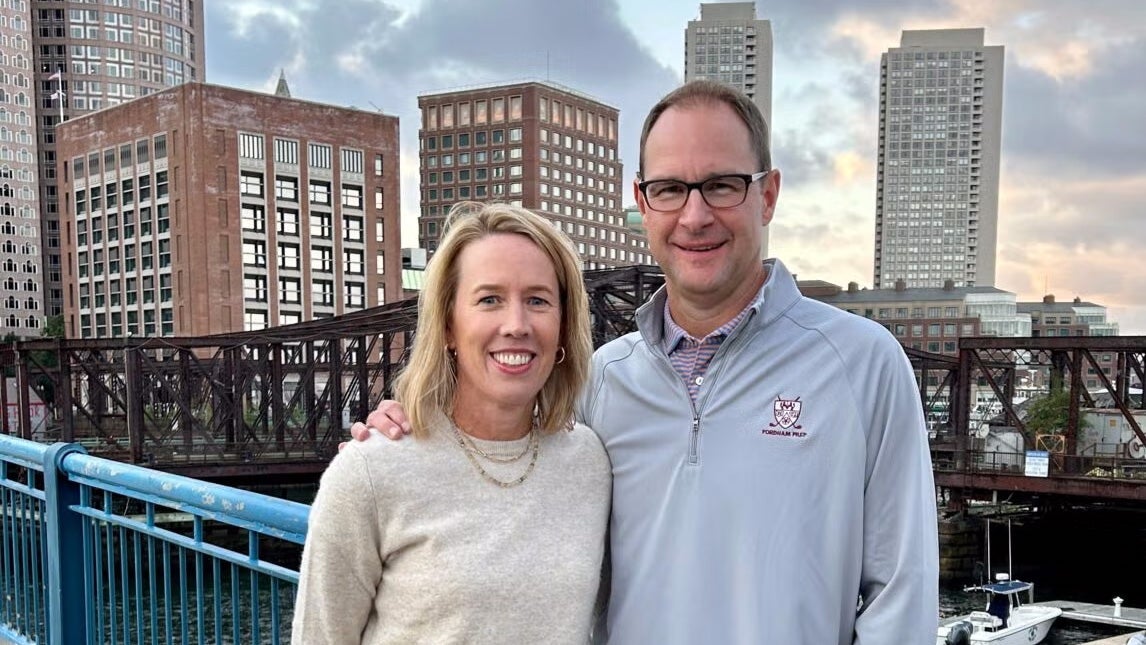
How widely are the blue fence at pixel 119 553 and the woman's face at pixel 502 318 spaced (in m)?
0.74

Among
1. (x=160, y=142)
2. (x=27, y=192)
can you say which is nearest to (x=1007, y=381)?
(x=160, y=142)

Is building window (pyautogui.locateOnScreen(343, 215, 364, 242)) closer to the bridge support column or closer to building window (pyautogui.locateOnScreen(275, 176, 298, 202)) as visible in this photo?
building window (pyautogui.locateOnScreen(275, 176, 298, 202))

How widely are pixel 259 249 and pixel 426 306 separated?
3312 inches

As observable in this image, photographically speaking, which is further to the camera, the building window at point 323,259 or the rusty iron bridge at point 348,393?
the building window at point 323,259

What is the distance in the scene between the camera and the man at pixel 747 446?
7.37 feet

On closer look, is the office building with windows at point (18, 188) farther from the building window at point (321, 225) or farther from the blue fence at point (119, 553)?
the blue fence at point (119, 553)

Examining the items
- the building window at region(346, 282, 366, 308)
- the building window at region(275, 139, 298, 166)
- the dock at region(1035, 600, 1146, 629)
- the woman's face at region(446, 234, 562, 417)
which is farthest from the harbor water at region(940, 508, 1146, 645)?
the building window at region(275, 139, 298, 166)

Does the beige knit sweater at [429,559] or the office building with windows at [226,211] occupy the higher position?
the office building with windows at [226,211]

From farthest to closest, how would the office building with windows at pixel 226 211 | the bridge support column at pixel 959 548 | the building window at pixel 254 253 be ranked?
the building window at pixel 254 253 < the office building with windows at pixel 226 211 < the bridge support column at pixel 959 548

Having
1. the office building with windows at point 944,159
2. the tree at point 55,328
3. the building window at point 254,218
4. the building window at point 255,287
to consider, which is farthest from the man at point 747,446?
the office building with windows at point 944,159

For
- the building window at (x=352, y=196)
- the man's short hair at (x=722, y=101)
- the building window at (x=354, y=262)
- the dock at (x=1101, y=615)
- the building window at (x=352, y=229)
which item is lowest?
the dock at (x=1101, y=615)

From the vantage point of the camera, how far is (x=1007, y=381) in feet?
147

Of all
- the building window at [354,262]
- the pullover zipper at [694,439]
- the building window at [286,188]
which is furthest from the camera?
the building window at [354,262]

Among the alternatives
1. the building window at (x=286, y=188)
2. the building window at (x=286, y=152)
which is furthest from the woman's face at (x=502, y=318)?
the building window at (x=286, y=152)
